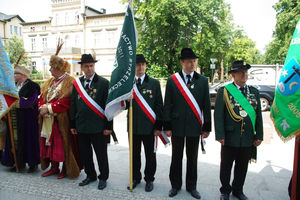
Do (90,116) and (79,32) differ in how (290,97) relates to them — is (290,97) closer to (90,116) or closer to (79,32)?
(90,116)

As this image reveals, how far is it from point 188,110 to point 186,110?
0.09 ft

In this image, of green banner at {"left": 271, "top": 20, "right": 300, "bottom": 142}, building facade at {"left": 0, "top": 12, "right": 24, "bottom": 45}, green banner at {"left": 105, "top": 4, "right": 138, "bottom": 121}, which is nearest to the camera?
green banner at {"left": 271, "top": 20, "right": 300, "bottom": 142}

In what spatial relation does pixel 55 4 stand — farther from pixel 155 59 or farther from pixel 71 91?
pixel 71 91


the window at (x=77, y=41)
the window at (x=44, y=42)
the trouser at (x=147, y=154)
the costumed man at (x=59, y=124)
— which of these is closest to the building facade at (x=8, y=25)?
the window at (x=44, y=42)

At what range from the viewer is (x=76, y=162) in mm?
4238

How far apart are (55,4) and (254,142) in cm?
4277

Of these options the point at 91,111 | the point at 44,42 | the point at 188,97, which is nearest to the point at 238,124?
the point at 188,97

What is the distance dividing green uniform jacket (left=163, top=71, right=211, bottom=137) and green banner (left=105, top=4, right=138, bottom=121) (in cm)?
60

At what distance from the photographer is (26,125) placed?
14.8 ft

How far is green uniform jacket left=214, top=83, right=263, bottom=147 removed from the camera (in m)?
3.28

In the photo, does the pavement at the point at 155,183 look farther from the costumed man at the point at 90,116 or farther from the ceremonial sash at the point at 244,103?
the ceremonial sash at the point at 244,103

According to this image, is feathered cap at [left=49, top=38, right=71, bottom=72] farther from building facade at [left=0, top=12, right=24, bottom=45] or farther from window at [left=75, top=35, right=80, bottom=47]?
building facade at [left=0, top=12, right=24, bottom=45]

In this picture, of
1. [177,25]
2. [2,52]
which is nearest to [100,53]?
[177,25]

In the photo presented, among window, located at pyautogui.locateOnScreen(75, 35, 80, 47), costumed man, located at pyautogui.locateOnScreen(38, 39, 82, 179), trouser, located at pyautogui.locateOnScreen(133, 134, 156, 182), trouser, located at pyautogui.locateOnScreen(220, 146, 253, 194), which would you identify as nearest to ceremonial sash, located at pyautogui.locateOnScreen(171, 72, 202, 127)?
trouser, located at pyautogui.locateOnScreen(220, 146, 253, 194)
